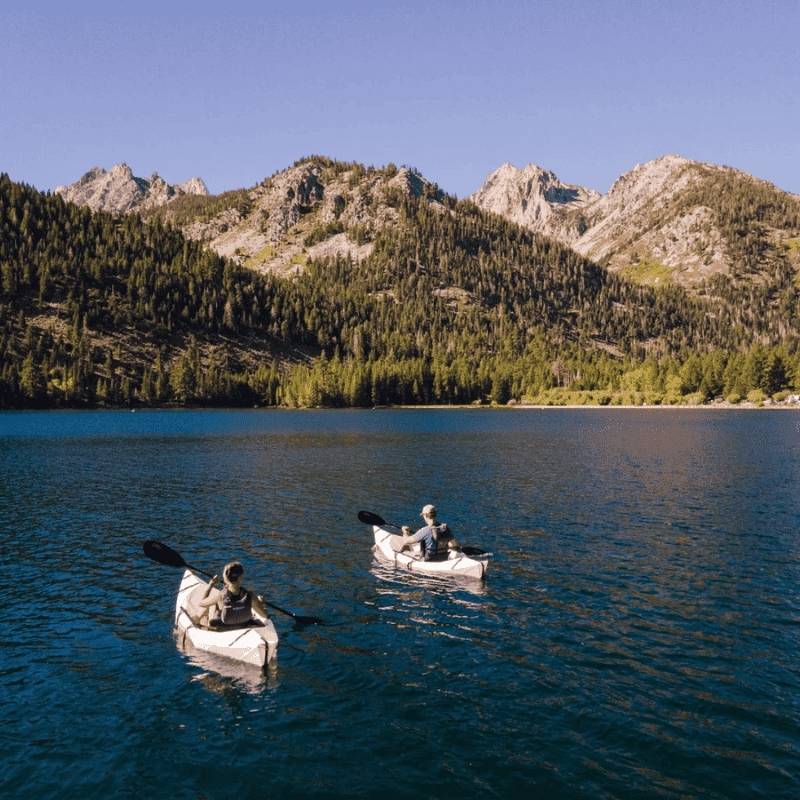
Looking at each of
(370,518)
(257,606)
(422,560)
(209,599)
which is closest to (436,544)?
(422,560)

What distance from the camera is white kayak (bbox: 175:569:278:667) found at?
2262 centimetres

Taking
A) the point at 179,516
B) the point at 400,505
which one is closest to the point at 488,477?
the point at 400,505

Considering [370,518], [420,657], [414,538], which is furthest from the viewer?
[370,518]

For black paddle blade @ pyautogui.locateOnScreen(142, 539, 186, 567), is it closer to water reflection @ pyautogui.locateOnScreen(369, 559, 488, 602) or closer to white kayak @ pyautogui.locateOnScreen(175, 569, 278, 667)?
white kayak @ pyautogui.locateOnScreen(175, 569, 278, 667)

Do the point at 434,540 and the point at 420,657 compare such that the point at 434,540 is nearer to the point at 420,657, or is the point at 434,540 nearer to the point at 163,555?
the point at 420,657

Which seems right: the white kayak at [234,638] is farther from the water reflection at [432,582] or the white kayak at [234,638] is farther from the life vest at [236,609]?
the water reflection at [432,582]

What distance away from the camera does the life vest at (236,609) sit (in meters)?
23.8

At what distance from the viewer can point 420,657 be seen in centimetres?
2373

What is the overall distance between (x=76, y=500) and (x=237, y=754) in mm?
46729

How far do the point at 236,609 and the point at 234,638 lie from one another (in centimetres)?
106

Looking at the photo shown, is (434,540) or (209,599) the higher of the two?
(434,540)

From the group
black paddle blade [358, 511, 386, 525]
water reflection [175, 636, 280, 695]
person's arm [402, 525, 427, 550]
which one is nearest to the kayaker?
water reflection [175, 636, 280, 695]

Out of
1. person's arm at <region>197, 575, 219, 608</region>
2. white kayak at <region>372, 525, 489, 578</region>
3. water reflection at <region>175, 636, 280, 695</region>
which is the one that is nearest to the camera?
water reflection at <region>175, 636, 280, 695</region>

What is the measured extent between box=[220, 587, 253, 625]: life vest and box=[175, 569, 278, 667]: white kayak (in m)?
0.31
